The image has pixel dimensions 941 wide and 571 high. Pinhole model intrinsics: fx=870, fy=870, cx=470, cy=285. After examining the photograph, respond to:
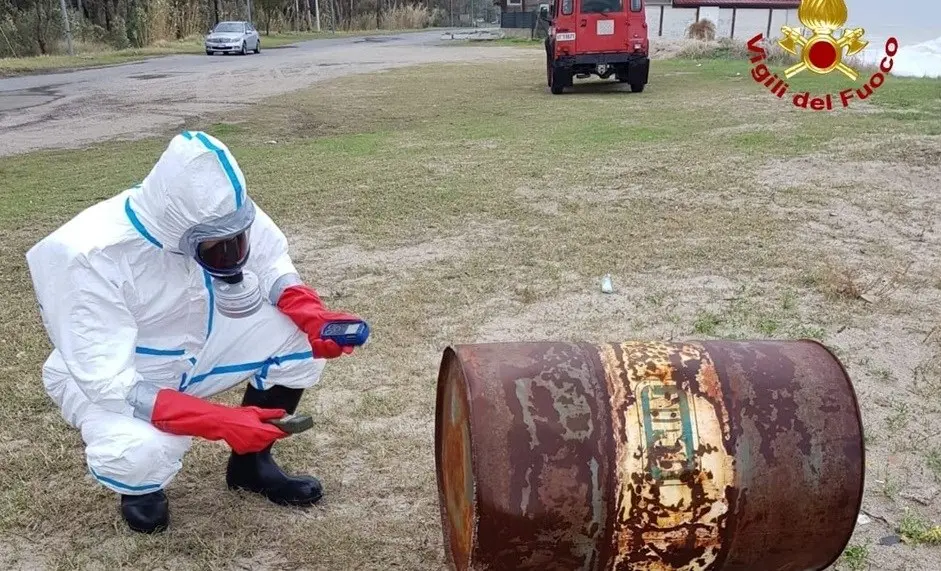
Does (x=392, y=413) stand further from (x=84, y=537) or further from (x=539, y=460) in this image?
(x=539, y=460)

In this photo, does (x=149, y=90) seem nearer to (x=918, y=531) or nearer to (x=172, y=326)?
(x=172, y=326)

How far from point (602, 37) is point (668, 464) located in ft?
41.7

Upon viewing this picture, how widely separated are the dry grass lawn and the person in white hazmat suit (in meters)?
0.25

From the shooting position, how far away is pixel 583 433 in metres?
1.85

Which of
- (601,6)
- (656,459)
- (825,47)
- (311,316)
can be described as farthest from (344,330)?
(825,47)

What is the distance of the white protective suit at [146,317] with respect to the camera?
2203 millimetres

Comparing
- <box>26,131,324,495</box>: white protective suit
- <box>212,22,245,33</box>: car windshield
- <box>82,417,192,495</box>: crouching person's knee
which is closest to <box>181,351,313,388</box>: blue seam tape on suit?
<box>26,131,324,495</box>: white protective suit

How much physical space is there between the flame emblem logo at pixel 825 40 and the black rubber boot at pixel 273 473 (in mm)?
15395

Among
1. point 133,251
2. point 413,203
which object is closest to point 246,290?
point 133,251

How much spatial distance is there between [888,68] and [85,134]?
14.1m

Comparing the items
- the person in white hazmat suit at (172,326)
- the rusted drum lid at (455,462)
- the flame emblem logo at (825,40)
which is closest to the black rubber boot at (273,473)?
the person in white hazmat suit at (172,326)

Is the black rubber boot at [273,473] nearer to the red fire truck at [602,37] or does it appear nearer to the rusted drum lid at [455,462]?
the rusted drum lid at [455,462]

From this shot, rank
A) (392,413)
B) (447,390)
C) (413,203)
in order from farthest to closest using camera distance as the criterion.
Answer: (413,203) → (392,413) → (447,390)

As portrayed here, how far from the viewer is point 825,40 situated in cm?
1744
